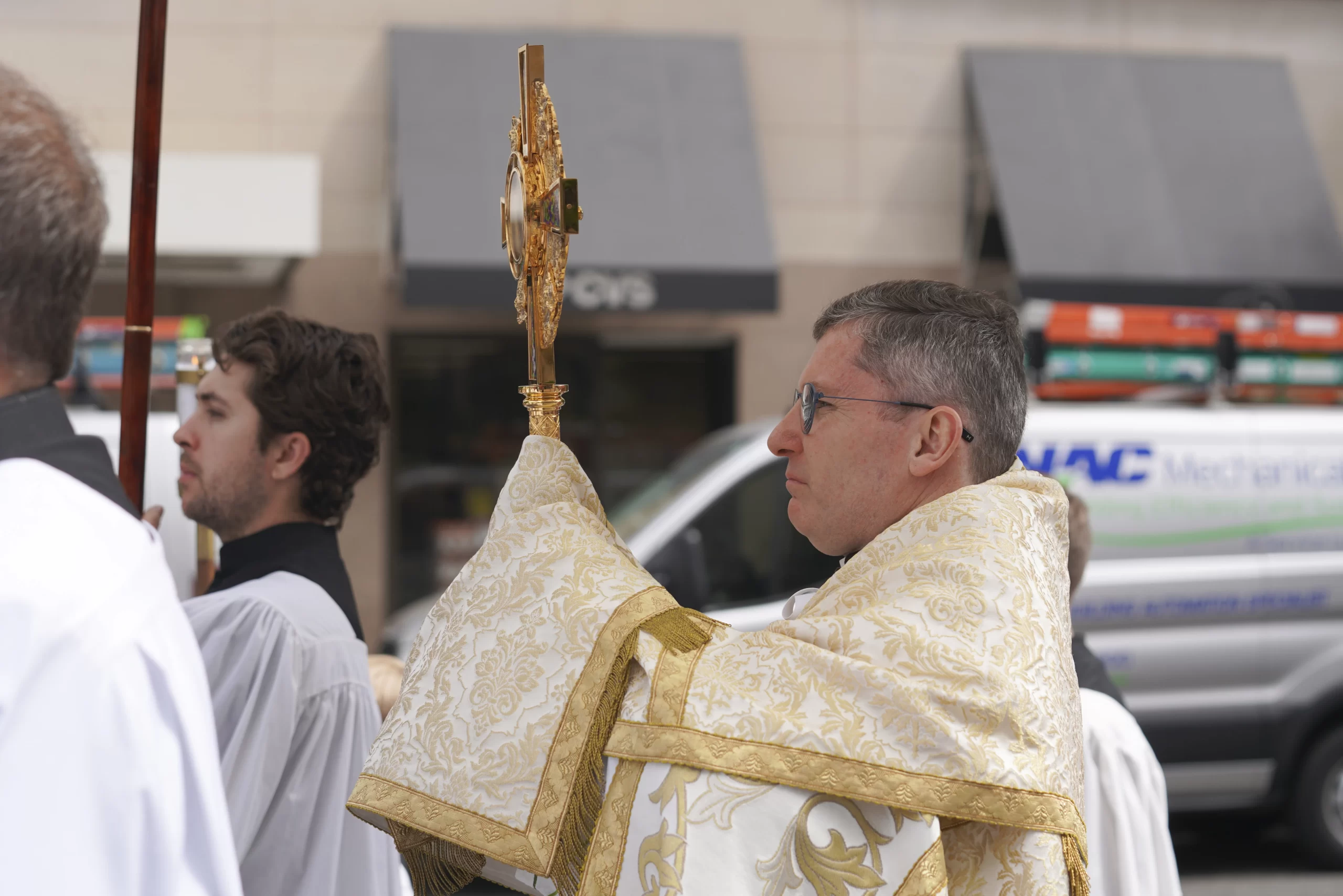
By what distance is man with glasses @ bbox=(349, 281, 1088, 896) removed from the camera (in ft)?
4.60

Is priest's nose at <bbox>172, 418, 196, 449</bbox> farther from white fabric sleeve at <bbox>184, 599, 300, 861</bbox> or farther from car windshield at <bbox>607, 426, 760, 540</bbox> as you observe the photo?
car windshield at <bbox>607, 426, 760, 540</bbox>

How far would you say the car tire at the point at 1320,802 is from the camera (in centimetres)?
672

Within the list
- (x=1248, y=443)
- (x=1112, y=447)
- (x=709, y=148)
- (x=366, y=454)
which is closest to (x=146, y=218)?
(x=366, y=454)

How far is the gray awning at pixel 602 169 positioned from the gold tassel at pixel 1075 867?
7.42m

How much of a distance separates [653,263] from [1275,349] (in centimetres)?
400

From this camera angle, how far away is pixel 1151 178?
10.1 metres

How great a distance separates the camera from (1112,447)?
20.9 ft

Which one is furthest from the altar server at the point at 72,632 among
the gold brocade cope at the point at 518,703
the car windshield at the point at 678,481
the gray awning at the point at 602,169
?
the gray awning at the point at 602,169

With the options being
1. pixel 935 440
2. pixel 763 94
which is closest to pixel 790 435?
pixel 935 440

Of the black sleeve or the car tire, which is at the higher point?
the black sleeve


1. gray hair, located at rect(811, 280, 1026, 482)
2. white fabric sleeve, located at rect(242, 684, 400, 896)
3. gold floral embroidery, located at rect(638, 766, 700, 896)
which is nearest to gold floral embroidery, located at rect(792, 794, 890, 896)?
gold floral embroidery, located at rect(638, 766, 700, 896)

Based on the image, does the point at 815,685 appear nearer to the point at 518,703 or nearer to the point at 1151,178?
the point at 518,703

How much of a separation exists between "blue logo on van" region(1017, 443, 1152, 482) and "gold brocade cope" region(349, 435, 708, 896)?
4.85 m

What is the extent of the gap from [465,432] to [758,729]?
8760 millimetres
